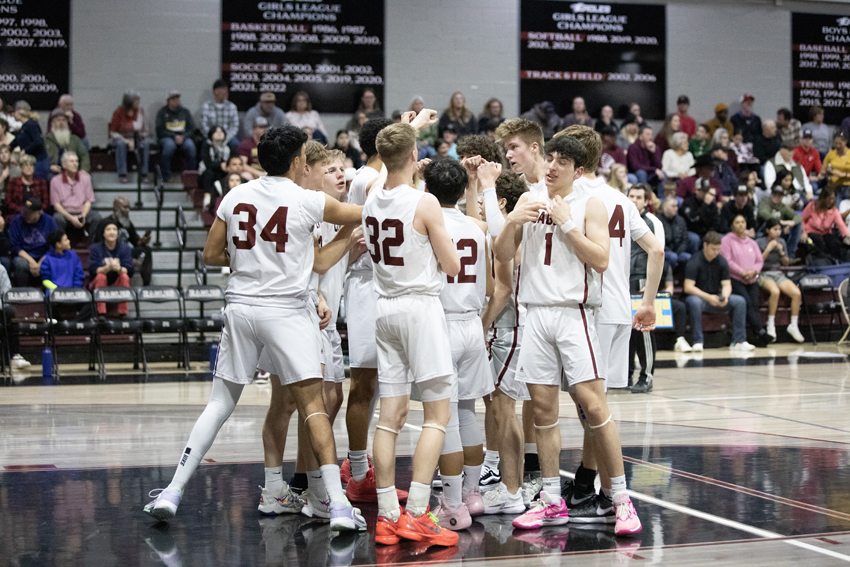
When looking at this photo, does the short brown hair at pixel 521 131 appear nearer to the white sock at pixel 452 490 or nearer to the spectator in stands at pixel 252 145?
the white sock at pixel 452 490

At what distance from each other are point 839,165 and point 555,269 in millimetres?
13888

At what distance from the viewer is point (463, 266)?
4660 mm

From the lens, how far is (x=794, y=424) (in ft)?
23.9

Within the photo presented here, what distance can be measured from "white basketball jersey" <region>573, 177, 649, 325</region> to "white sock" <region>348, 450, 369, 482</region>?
143cm

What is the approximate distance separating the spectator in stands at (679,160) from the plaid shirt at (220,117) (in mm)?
6975

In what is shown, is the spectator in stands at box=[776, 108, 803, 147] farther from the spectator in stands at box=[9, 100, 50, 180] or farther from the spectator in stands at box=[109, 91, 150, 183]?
the spectator in stands at box=[9, 100, 50, 180]

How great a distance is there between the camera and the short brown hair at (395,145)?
14.1ft

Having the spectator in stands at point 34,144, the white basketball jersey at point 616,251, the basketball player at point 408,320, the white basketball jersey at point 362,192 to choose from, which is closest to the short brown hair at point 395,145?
the basketball player at point 408,320

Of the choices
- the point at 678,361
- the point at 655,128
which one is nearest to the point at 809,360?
the point at 678,361

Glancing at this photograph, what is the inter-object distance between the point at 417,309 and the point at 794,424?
424 cm

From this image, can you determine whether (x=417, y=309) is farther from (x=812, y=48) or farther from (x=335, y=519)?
(x=812, y=48)

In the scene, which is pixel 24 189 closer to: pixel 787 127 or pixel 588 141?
pixel 588 141

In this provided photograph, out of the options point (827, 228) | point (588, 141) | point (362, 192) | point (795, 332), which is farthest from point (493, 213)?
point (827, 228)

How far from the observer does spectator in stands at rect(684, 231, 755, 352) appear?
1266 centimetres
